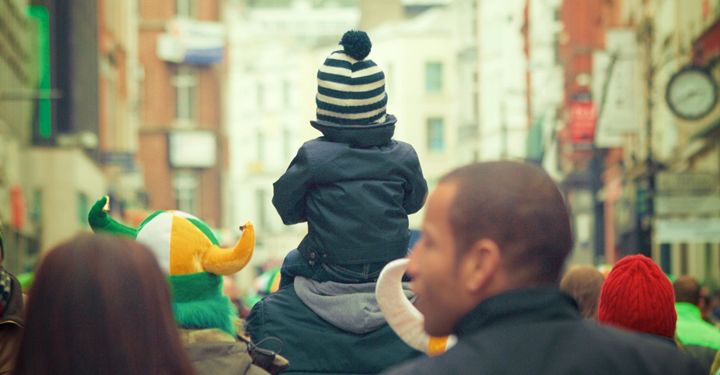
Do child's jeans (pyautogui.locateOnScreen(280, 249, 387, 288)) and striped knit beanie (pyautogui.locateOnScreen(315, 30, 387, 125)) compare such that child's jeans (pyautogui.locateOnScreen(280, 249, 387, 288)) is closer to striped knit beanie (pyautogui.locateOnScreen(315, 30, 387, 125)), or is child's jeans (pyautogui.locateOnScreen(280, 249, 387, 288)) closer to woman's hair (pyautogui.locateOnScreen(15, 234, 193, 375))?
striped knit beanie (pyautogui.locateOnScreen(315, 30, 387, 125))

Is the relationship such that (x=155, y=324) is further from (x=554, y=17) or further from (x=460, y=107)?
(x=460, y=107)

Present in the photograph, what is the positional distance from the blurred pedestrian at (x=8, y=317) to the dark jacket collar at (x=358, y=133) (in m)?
1.14

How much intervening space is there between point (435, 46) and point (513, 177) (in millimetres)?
83870

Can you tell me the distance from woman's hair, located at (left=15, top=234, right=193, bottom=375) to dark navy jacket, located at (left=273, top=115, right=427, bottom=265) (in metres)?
2.14

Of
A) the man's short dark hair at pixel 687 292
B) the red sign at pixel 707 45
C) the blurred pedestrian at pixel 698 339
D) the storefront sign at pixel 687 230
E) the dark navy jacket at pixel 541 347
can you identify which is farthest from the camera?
the red sign at pixel 707 45

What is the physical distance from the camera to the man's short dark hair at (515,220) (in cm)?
309

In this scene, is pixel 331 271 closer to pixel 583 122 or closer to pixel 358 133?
pixel 358 133

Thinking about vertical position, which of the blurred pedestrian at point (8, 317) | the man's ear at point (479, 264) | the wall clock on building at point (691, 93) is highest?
the wall clock on building at point (691, 93)

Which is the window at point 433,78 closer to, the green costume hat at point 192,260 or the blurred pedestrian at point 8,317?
the blurred pedestrian at point 8,317

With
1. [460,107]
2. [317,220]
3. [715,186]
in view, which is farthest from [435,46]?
[317,220]

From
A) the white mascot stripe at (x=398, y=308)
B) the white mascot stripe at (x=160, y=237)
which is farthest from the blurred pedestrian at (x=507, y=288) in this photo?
the white mascot stripe at (x=160, y=237)

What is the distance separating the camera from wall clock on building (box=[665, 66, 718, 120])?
1096 inches

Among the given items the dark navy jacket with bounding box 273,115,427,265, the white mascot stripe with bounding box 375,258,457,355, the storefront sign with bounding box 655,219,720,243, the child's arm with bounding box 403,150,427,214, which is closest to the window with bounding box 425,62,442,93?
the storefront sign with bounding box 655,219,720,243

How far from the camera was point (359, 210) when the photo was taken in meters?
5.31
